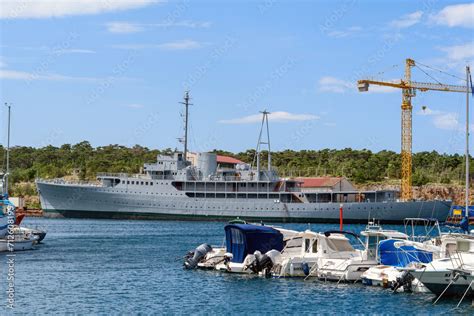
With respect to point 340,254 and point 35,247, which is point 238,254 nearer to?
point 340,254

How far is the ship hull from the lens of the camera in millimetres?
95500

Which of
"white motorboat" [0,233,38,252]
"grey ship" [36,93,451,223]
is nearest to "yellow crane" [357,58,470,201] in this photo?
"grey ship" [36,93,451,223]

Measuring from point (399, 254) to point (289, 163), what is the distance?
5527 inches

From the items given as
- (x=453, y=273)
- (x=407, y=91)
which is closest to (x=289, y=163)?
(x=407, y=91)

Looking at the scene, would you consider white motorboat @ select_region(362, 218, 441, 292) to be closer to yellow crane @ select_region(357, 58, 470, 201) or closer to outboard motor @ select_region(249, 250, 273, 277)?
outboard motor @ select_region(249, 250, 273, 277)

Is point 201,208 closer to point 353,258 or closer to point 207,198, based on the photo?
point 207,198

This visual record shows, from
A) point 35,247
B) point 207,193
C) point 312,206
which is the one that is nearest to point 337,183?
point 312,206

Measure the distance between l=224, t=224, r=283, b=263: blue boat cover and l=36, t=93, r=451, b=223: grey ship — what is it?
186ft

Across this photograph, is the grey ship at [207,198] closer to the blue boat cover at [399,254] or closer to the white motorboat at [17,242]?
the white motorboat at [17,242]

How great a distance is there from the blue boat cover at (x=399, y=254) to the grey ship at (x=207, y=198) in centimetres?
6129

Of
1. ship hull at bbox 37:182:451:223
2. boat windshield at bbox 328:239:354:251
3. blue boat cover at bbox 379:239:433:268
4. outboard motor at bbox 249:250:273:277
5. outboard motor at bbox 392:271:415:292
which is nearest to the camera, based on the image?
outboard motor at bbox 392:271:415:292

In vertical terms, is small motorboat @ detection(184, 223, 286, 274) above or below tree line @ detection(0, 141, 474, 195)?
below

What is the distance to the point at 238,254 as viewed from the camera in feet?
130

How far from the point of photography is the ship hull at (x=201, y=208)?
9550cm
